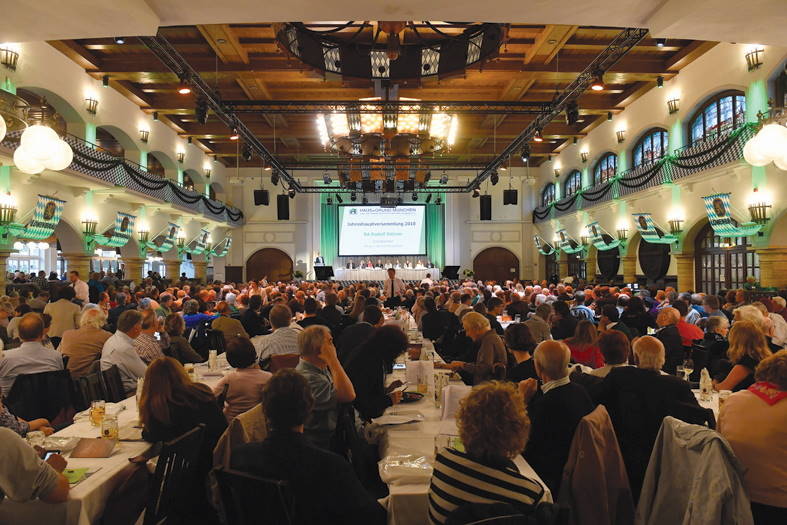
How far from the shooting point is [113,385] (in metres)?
4.33

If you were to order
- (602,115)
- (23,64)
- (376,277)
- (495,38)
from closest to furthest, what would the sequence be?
(495,38) → (23,64) → (602,115) → (376,277)

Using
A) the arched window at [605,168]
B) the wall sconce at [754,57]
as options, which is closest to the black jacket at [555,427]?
the wall sconce at [754,57]

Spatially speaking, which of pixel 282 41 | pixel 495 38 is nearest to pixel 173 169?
pixel 282 41

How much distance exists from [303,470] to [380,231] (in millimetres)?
24285

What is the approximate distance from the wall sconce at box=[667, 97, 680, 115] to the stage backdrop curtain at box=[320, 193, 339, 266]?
15732mm

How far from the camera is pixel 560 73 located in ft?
43.7

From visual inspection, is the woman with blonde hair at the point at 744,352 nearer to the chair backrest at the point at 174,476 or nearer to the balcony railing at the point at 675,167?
the chair backrest at the point at 174,476

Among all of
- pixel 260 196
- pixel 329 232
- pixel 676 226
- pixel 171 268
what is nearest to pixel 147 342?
pixel 676 226

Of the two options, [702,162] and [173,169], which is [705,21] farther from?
[173,169]

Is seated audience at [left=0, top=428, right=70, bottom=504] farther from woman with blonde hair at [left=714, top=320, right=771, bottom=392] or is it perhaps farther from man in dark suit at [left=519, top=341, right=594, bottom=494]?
woman with blonde hair at [left=714, top=320, right=771, bottom=392]

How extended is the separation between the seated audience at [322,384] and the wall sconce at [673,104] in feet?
45.8

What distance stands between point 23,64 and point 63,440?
11276 mm

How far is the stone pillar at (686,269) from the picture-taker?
1482 cm

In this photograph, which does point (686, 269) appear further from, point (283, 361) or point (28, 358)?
point (28, 358)
